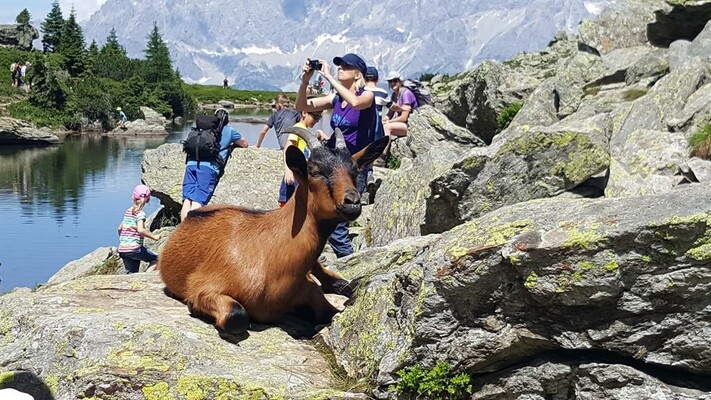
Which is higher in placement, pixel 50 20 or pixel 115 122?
pixel 50 20

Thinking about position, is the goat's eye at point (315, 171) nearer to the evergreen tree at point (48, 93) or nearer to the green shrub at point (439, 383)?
the green shrub at point (439, 383)

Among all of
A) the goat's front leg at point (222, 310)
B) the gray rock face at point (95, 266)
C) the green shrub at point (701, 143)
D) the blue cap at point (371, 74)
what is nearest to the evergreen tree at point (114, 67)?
the gray rock face at point (95, 266)

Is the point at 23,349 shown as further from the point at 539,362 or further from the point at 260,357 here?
the point at 539,362

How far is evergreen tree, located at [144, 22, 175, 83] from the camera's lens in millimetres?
109938

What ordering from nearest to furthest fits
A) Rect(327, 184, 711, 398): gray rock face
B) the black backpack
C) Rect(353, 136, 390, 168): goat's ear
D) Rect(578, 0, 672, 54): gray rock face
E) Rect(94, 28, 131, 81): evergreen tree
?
1. Rect(327, 184, 711, 398): gray rock face
2. Rect(353, 136, 390, 168): goat's ear
3. the black backpack
4. Rect(578, 0, 672, 54): gray rock face
5. Rect(94, 28, 131, 81): evergreen tree

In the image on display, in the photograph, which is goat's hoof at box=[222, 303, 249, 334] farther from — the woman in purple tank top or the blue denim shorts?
the blue denim shorts

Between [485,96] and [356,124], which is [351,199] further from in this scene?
[485,96]

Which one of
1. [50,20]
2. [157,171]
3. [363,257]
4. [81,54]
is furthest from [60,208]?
[50,20]

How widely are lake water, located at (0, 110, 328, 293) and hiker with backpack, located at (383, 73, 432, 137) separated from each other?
3.03 meters

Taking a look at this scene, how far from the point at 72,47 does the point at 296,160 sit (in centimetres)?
10353

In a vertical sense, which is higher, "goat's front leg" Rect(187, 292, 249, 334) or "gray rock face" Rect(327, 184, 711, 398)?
"gray rock face" Rect(327, 184, 711, 398)

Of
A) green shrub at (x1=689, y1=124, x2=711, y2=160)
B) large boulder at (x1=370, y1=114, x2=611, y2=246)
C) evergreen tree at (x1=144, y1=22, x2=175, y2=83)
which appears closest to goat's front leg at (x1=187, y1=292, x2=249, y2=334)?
large boulder at (x1=370, y1=114, x2=611, y2=246)

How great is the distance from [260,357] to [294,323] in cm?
100

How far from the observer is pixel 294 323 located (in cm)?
799
